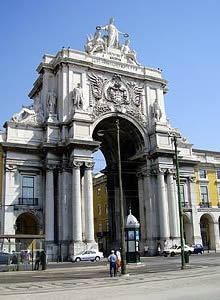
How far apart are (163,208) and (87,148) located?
40.5 ft

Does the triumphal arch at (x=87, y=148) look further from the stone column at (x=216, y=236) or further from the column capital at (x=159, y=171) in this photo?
the stone column at (x=216, y=236)

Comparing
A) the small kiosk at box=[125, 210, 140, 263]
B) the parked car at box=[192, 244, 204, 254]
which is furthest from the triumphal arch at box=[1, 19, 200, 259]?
the small kiosk at box=[125, 210, 140, 263]

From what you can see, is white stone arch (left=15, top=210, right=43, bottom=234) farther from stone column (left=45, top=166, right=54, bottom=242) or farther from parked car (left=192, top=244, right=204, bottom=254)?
parked car (left=192, top=244, right=204, bottom=254)

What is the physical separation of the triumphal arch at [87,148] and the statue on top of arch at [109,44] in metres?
0.14

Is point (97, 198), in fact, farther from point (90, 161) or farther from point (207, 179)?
point (90, 161)

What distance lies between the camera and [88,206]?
1693 inches

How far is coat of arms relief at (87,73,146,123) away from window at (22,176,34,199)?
1149cm

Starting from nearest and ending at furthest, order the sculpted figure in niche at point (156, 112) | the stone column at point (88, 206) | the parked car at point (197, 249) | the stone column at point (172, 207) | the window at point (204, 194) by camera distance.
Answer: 1. the stone column at point (88, 206)
2. the stone column at point (172, 207)
3. the parked car at point (197, 249)
4. the sculpted figure in niche at point (156, 112)
5. the window at point (204, 194)

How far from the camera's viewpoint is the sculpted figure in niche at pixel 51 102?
47375mm

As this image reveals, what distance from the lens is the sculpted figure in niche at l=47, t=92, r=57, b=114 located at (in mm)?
47375

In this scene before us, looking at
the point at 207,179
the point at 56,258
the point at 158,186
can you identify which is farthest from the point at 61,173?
the point at 207,179

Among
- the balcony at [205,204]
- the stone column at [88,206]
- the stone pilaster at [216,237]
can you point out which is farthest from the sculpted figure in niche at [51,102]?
the stone pilaster at [216,237]

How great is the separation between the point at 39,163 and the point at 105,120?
11.0 meters

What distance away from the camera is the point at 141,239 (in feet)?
164
